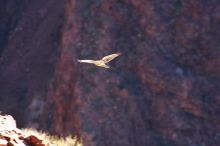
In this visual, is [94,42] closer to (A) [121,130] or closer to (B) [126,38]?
(B) [126,38]

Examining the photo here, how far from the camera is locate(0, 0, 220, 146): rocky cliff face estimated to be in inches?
679

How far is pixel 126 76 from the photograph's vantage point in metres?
18.1

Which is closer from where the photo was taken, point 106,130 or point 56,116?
point 106,130

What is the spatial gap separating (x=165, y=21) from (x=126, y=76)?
2.12 m

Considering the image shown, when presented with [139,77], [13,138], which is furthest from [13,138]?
[139,77]

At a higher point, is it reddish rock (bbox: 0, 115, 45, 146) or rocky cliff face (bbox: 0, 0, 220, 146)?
reddish rock (bbox: 0, 115, 45, 146)

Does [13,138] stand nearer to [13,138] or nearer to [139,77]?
[13,138]

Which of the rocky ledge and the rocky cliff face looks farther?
the rocky cliff face

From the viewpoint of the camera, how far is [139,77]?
18.1 meters

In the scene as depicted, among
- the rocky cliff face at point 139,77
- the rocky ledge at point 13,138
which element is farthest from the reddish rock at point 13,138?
the rocky cliff face at point 139,77

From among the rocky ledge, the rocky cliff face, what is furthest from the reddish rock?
the rocky cliff face

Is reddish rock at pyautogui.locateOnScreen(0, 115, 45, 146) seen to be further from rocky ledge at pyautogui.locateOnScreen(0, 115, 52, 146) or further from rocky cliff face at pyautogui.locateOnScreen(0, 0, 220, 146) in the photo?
rocky cliff face at pyautogui.locateOnScreen(0, 0, 220, 146)

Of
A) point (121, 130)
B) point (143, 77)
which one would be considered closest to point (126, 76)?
point (143, 77)

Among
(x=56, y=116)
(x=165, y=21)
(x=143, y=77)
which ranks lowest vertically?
(x=56, y=116)
